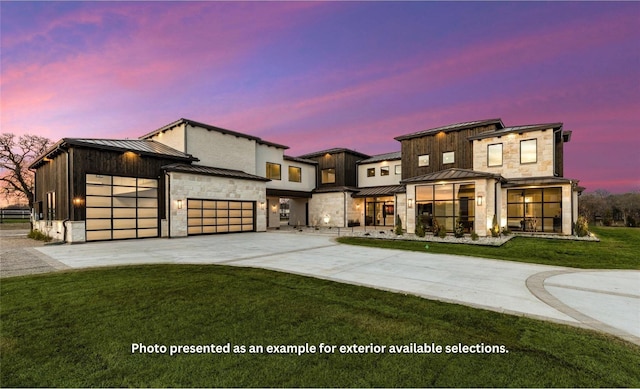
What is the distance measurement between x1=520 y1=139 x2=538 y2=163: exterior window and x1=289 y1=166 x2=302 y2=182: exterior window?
20743 millimetres

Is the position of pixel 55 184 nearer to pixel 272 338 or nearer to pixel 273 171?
pixel 273 171

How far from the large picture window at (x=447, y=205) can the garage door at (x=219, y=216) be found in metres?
14.3

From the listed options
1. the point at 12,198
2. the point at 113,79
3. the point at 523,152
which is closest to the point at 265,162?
the point at 113,79

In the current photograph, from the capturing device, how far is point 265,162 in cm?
2678

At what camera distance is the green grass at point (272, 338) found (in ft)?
8.95

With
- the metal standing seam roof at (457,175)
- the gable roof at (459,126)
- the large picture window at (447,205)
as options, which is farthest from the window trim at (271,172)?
the large picture window at (447,205)

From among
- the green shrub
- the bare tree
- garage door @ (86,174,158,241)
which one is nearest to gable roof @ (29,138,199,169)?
garage door @ (86,174,158,241)

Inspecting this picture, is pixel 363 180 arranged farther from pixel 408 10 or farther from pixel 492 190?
pixel 408 10

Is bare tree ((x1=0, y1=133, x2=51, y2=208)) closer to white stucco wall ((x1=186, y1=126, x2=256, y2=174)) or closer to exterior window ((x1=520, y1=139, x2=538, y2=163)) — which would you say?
white stucco wall ((x1=186, y1=126, x2=256, y2=174))

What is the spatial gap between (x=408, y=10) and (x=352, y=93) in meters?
16.3

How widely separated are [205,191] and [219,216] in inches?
93.8

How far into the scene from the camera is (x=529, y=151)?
64.4 feet

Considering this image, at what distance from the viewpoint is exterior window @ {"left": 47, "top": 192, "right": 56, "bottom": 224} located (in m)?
17.6

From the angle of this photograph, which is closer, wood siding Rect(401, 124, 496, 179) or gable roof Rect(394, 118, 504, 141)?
gable roof Rect(394, 118, 504, 141)
